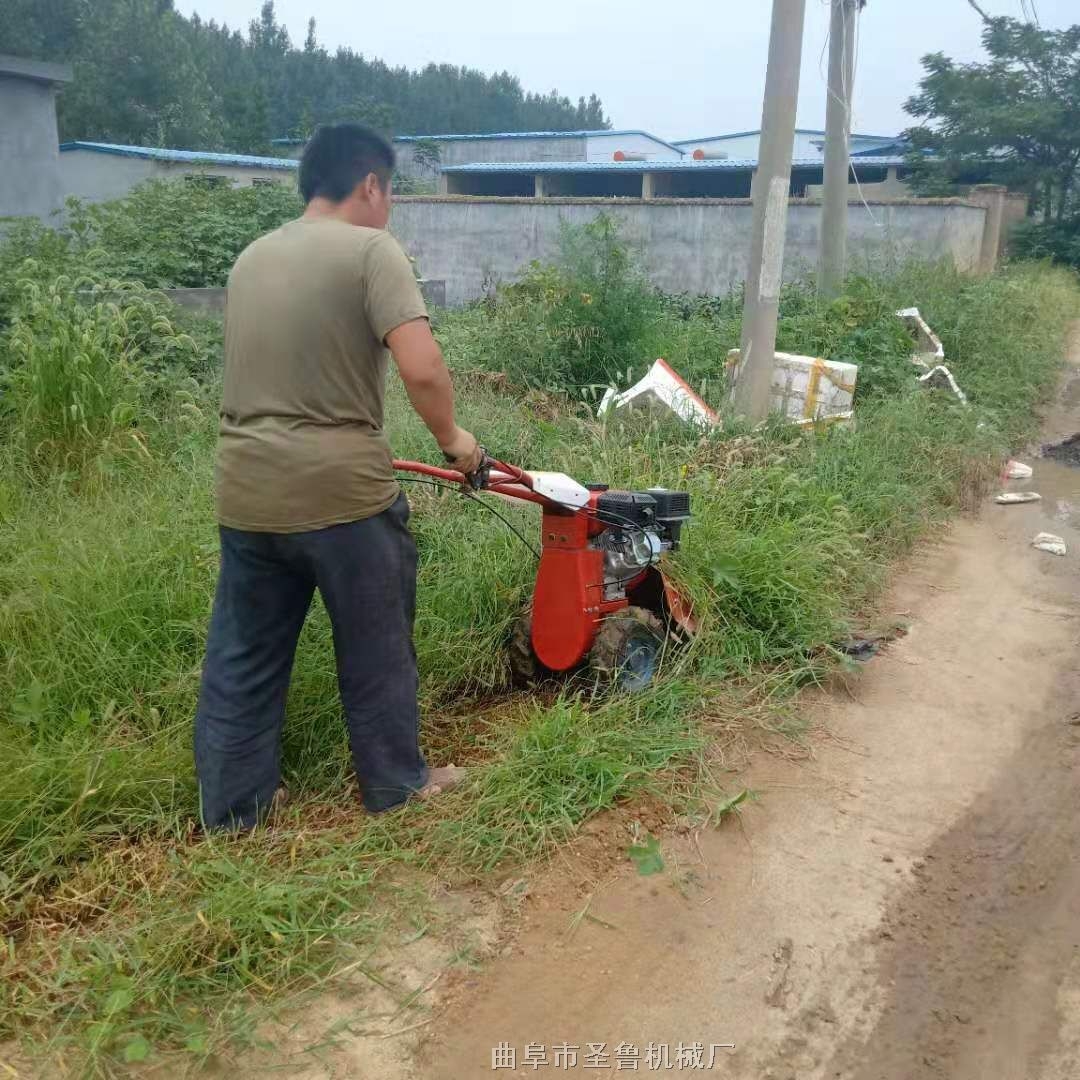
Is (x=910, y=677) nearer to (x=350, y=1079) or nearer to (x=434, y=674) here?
(x=434, y=674)

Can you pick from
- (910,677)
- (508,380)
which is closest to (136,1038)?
(910,677)

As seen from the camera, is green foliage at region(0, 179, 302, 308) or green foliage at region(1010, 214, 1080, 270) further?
green foliage at region(1010, 214, 1080, 270)

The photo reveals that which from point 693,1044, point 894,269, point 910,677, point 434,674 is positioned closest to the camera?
point 693,1044

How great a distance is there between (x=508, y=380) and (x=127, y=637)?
3.82 m

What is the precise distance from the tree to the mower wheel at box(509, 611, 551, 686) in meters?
27.8

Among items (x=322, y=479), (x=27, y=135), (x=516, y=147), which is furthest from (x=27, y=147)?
(x=516, y=147)

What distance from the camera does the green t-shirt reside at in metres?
2.81

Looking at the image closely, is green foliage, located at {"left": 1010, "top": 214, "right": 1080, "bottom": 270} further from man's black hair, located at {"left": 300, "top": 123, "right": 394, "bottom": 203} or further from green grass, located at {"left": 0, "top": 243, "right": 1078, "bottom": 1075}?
man's black hair, located at {"left": 300, "top": 123, "right": 394, "bottom": 203}

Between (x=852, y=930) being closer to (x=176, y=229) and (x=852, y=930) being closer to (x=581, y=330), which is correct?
(x=581, y=330)

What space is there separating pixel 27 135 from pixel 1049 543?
53.3 feet

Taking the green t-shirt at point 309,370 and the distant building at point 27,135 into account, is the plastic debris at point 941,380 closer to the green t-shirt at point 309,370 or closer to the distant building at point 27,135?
the green t-shirt at point 309,370

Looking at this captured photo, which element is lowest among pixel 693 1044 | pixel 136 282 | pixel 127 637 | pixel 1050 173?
pixel 693 1044

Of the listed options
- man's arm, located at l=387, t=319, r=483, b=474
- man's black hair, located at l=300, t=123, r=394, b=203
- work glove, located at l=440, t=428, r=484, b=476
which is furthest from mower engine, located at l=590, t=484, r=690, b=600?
man's black hair, located at l=300, t=123, r=394, b=203

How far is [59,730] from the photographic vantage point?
3420mm
